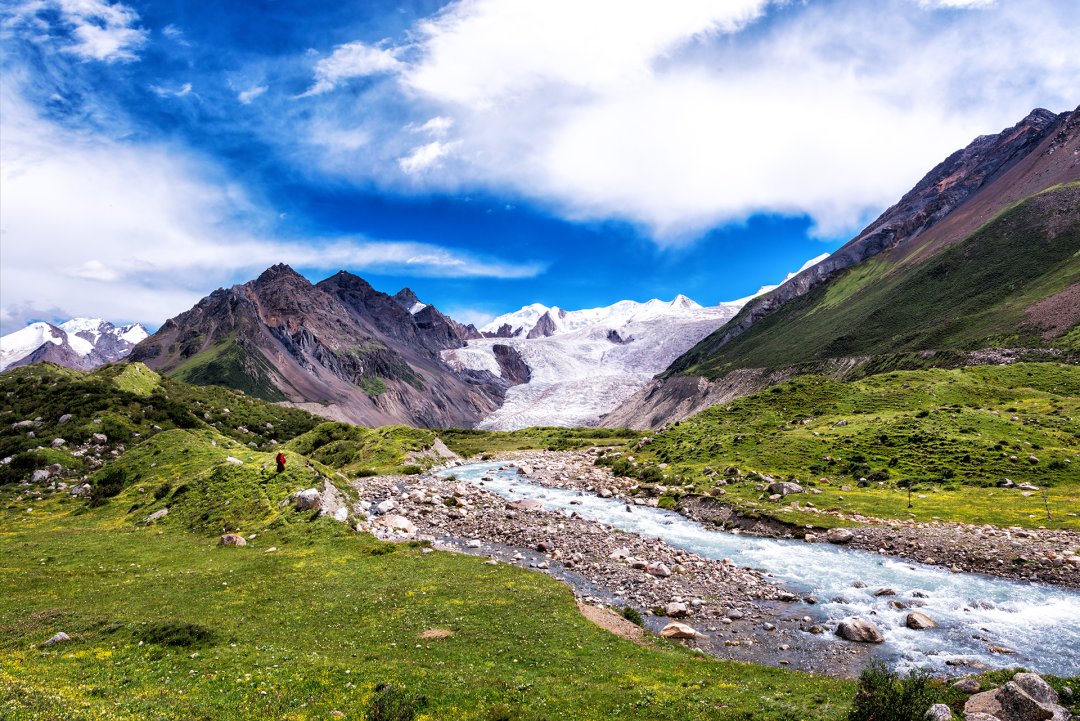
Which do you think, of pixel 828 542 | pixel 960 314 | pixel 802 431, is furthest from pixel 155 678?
pixel 960 314

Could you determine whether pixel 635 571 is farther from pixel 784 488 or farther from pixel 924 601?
pixel 784 488

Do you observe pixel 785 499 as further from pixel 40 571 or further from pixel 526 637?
pixel 40 571

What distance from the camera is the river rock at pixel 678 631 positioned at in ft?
83.6

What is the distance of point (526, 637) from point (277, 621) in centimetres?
1154

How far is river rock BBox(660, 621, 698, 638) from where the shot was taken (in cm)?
2548

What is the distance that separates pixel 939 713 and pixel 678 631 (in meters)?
12.3

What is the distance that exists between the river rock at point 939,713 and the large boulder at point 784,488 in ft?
137

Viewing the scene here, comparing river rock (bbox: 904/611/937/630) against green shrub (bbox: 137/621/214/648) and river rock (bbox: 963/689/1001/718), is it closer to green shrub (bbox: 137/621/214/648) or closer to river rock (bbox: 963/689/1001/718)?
river rock (bbox: 963/689/1001/718)

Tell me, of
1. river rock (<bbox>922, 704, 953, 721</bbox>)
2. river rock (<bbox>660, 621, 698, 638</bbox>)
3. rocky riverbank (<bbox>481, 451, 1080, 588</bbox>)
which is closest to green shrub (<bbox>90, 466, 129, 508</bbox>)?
river rock (<bbox>660, 621, 698, 638</bbox>)

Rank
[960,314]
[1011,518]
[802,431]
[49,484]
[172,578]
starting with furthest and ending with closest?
[960,314], [802,431], [49,484], [1011,518], [172,578]

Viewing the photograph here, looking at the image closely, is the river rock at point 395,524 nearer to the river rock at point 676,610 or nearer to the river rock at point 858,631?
the river rock at point 676,610

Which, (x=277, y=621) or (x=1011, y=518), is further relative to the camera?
(x=1011, y=518)

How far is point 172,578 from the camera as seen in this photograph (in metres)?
29.0

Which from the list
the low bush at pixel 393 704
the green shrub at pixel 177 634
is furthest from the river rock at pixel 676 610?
the green shrub at pixel 177 634
